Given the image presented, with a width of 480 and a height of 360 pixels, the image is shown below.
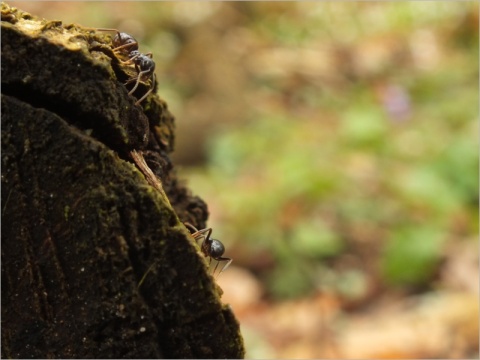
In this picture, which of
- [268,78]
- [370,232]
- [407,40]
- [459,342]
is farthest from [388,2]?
[459,342]

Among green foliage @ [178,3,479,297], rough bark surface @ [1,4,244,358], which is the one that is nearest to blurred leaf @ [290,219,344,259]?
green foliage @ [178,3,479,297]

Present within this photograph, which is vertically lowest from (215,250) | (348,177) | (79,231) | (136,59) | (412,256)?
(79,231)

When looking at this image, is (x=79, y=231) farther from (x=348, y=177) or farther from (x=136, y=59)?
(x=348, y=177)

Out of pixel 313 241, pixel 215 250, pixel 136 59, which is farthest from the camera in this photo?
pixel 313 241

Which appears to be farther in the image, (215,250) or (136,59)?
(215,250)

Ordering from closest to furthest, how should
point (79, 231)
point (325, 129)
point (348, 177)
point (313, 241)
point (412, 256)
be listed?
point (79, 231), point (412, 256), point (313, 241), point (348, 177), point (325, 129)

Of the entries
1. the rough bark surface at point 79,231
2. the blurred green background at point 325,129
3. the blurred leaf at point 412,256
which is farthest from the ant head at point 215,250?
the blurred leaf at point 412,256

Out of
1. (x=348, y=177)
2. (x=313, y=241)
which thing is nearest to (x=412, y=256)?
(x=313, y=241)

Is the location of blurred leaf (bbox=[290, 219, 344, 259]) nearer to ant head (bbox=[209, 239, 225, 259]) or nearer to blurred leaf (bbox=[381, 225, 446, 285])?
blurred leaf (bbox=[381, 225, 446, 285])
